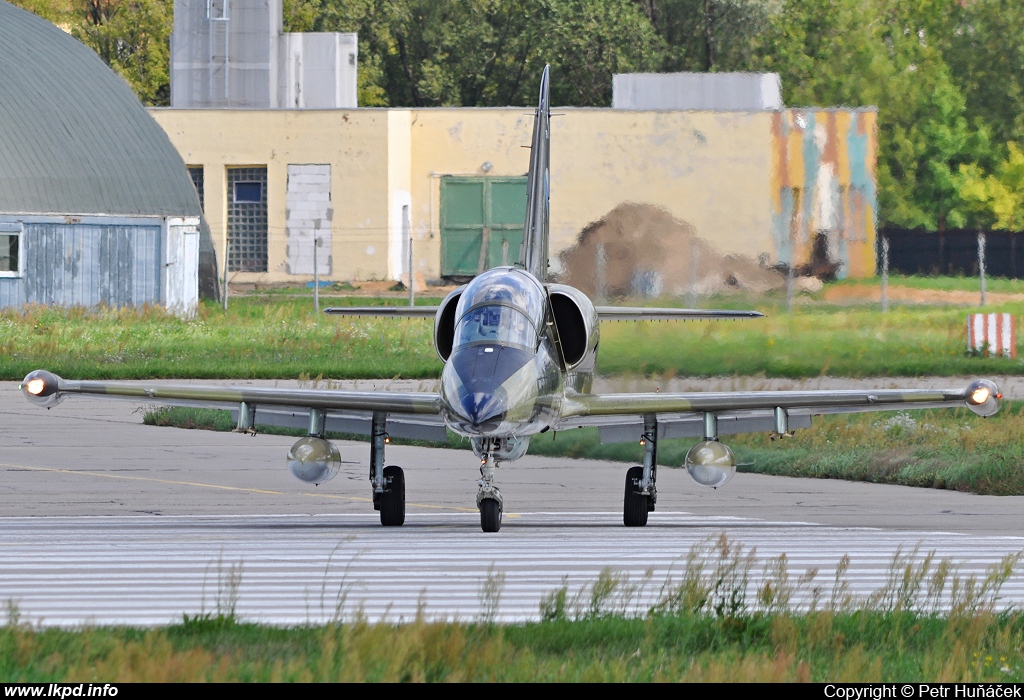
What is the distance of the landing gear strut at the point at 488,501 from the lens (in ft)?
48.6

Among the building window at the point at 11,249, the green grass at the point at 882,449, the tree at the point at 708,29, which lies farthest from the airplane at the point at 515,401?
the tree at the point at 708,29

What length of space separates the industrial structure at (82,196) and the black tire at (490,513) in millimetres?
34113

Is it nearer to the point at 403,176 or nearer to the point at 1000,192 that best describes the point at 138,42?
the point at 403,176

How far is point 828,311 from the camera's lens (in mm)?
33062

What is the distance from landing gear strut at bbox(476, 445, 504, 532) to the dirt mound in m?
17.8

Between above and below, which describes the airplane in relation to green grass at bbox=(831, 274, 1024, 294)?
below

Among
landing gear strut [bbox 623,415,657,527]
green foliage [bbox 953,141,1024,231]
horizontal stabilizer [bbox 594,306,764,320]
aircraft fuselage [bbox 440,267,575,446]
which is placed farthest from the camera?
green foliage [bbox 953,141,1024,231]

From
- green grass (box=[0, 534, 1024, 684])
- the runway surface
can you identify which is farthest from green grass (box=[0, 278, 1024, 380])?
green grass (box=[0, 534, 1024, 684])

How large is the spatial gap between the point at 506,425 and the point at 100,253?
3555cm

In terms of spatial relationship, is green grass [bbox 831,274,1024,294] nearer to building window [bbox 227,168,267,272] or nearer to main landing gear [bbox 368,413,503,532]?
main landing gear [bbox 368,413,503,532]

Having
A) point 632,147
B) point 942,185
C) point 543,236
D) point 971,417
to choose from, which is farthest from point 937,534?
point 942,185

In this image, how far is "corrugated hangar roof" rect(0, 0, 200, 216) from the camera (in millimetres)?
47562

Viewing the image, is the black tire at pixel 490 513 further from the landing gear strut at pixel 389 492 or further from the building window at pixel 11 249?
the building window at pixel 11 249

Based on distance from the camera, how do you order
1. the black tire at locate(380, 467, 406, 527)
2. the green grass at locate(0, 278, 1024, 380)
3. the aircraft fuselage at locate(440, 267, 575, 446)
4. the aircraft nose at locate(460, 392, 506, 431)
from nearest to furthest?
the aircraft nose at locate(460, 392, 506, 431), the aircraft fuselage at locate(440, 267, 575, 446), the black tire at locate(380, 467, 406, 527), the green grass at locate(0, 278, 1024, 380)
